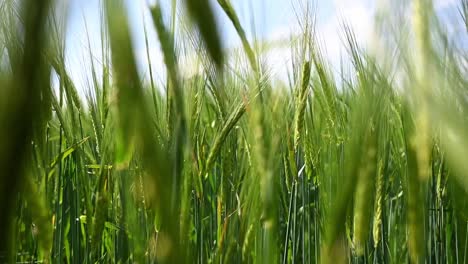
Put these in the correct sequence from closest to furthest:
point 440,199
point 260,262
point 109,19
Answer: point 109,19
point 260,262
point 440,199

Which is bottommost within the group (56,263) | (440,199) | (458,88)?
(56,263)

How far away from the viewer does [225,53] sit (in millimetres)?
373

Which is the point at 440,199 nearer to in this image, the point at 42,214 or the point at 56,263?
the point at 56,263

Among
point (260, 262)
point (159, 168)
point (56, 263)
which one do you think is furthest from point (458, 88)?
point (56, 263)

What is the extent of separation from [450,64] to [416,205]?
0.20 metres

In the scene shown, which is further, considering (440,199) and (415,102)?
(440,199)

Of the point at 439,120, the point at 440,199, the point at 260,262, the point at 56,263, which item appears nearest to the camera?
the point at 439,120

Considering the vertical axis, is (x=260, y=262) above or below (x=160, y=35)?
below

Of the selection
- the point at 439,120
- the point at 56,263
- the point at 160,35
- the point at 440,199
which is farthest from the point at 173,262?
the point at 440,199

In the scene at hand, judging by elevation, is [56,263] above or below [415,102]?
below

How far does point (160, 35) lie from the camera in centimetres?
48

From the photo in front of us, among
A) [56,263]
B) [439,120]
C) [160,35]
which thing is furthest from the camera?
[56,263]

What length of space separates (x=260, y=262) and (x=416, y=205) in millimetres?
232

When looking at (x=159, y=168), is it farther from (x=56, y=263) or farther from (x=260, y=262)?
(x=56, y=263)
